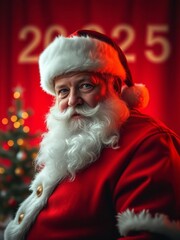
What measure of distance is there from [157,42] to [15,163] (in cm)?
162

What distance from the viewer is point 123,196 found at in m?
1.17

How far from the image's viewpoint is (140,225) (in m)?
1.09

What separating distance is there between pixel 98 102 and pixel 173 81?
189 cm

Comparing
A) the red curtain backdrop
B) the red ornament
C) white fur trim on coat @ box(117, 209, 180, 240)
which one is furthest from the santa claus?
the red curtain backdrop

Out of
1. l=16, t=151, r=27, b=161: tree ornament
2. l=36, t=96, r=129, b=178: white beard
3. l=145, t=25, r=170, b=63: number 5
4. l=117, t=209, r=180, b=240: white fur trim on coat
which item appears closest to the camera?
l=117, t=209, r=180, b=240: white fur trim on coat

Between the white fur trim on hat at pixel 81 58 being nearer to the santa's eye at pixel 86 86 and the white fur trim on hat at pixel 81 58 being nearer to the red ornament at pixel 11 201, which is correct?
the santa's eye at pixel 86 86

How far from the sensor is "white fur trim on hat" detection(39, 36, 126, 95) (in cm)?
138

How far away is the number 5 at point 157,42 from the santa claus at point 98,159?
1.69 metres

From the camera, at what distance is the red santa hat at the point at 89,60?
139 cm

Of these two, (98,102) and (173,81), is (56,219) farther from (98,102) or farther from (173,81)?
(173,81)

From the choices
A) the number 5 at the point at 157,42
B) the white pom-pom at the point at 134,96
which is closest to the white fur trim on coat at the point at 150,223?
the white pom-pom at the point at 134,96

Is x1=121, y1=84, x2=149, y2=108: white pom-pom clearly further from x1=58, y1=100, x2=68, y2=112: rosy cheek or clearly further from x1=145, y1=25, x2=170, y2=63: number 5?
x1=145, y1=25, x2=170, y2=63: number 5

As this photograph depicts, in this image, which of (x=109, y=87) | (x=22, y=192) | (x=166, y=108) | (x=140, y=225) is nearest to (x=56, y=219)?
(x=140, y=225)

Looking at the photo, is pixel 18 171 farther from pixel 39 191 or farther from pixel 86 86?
pixel 86 86
